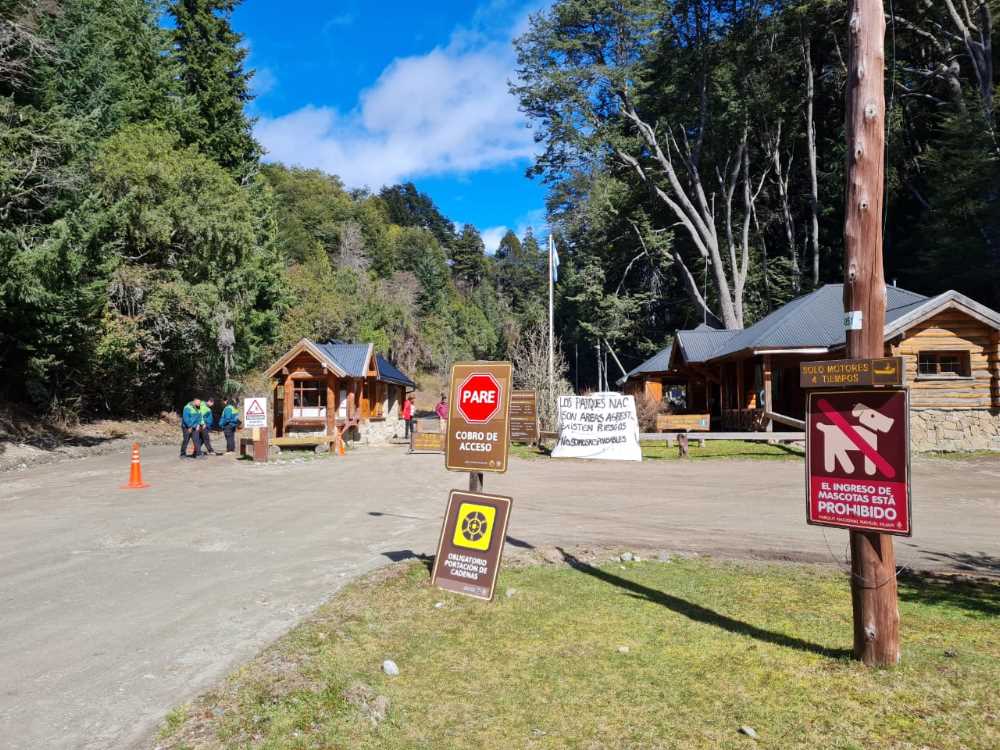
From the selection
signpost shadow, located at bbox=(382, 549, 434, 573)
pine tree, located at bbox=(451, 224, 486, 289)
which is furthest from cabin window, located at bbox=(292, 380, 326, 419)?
pine tree, located at bbox=(451, 224, 486, 289)

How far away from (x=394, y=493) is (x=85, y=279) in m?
16.4

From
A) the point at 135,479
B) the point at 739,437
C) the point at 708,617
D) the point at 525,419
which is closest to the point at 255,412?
the point at 135,479

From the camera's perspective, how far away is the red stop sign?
23.0 feet

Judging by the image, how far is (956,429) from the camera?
19.9 meters

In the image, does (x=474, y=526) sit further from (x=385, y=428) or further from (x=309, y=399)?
(x=385, y=428)

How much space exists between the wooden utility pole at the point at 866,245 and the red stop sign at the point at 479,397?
11.5 ft

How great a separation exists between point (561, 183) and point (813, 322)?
1045 inches

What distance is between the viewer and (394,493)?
45.3 ft

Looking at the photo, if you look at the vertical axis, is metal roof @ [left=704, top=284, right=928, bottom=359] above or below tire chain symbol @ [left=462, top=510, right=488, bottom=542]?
above

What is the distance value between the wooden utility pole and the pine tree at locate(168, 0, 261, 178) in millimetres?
45015

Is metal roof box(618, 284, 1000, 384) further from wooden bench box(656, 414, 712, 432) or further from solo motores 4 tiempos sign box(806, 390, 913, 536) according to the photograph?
solo motores 4 tiempos sign box(806, 390, 913, 536)

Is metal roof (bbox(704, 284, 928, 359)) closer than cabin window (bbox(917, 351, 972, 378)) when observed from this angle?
No

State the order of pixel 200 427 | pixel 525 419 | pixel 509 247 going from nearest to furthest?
1. pixel 200 427
2. pixel 525 419
3. pixel 509 247

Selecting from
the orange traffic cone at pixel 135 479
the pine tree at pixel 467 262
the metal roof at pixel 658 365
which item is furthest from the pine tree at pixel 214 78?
the pine tree at pixel 467 262
